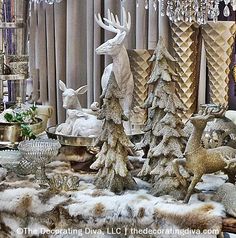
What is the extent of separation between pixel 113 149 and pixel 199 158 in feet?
0.89

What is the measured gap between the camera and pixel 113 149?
59.2 inches

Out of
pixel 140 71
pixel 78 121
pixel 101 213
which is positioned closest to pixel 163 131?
pixel 101 213

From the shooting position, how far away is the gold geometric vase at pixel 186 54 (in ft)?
7.68

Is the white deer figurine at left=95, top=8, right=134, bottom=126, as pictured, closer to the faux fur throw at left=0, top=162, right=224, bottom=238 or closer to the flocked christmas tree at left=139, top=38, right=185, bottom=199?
the flocked christmas tree at left=139, top=38, right=185, bottom=199

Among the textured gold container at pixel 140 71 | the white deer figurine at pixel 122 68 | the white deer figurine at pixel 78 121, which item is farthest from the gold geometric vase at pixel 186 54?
the white deer figurine at pixel 78 121

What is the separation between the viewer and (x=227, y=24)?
2209mm

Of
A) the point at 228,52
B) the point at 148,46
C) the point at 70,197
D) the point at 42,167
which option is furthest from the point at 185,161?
the point at 148,46

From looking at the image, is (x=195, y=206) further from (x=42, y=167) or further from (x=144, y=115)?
(x=144, y=115)

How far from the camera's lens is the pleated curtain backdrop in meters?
2.57

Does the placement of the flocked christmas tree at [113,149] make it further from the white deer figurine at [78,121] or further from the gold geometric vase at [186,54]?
the gold geometric vase at [186,54]

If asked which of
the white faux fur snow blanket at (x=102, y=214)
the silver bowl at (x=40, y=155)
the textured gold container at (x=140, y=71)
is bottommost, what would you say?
the white faux fur snow blanket at (x=102, y=214)

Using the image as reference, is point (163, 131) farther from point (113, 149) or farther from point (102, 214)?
point (102, 214)

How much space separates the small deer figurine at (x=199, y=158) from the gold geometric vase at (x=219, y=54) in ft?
2.71

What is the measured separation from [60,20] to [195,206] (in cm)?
180
